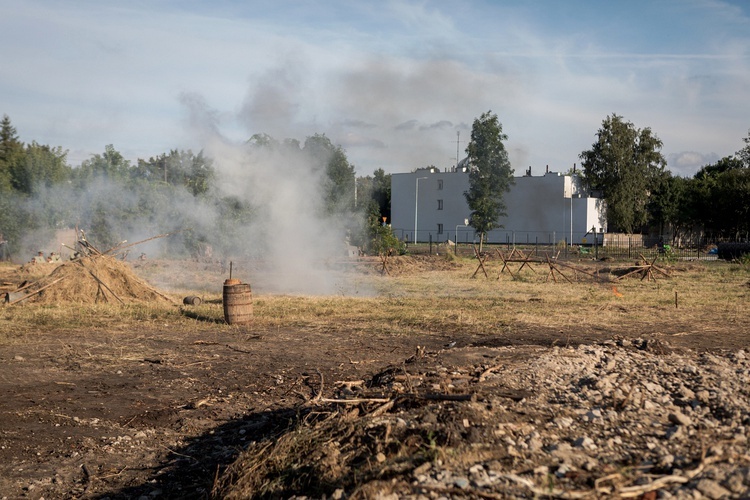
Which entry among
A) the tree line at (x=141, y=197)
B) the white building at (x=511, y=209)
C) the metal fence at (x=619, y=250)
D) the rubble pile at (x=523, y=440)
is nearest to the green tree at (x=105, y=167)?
the tree line at (x=141, y=197)

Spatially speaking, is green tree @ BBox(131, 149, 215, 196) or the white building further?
the white building

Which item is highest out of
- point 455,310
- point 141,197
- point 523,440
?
point 141,197

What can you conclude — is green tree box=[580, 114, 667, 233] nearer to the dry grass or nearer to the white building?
the white building

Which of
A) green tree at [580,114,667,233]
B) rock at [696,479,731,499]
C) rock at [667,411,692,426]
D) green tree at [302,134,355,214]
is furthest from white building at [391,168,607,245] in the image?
rock at [696,479,731,499]

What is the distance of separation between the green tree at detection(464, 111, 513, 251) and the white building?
15.3 ft

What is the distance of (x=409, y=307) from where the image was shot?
1872 cm

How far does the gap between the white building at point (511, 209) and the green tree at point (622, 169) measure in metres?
1.71

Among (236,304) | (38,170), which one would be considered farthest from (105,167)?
(236,304)

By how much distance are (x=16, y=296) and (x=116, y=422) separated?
1154cm

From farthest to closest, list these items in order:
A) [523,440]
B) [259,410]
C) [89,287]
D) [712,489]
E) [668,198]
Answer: [668,198] → [89,287] → [259,410] → [523,440] → [712,489]

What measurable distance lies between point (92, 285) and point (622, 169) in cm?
5509

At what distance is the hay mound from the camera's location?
18250 mm

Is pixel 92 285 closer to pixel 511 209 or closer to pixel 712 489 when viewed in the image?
pixel 712 489

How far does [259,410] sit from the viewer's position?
8.76m
